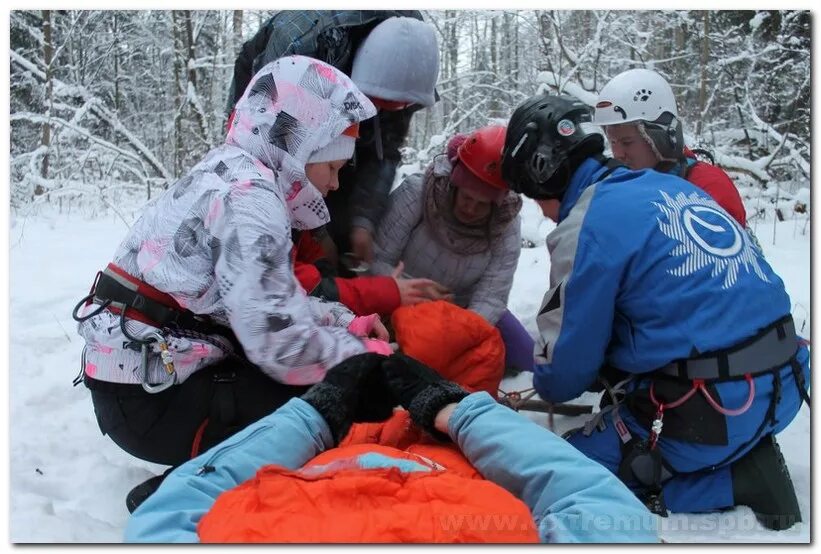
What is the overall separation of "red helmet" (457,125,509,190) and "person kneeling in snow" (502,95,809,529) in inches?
23.5

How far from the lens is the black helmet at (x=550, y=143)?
2314mm

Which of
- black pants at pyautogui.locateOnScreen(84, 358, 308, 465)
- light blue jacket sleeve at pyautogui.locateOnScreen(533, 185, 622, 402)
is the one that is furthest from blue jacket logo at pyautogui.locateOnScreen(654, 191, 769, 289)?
black pants at pyautogui.locateOnScreen(84, 358, 308, 465)

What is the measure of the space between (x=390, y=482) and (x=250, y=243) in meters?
0.85

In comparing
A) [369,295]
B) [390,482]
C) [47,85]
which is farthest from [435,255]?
[47,85]

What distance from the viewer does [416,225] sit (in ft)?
10.8

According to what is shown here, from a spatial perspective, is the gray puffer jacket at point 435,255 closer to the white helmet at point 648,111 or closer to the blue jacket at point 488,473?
the white helmet at point 648,111

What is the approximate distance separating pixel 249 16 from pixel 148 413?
11.2 metres

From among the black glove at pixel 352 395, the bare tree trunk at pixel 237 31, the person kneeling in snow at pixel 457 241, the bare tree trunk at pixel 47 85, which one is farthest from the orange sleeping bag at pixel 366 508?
the bare tree trunk at pixel 237 31

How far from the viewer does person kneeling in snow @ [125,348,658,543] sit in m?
1.17

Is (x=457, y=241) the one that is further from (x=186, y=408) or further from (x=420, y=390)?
(x=186, y=408)

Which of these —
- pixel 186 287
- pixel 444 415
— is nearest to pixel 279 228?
pixel 186 287

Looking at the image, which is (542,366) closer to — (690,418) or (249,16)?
(690,418)

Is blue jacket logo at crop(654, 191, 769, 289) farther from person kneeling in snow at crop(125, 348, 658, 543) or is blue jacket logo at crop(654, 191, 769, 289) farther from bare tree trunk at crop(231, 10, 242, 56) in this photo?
bare tree trunk at crop(231, 10, 242, 56)

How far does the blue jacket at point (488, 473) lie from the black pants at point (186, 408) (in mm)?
449
